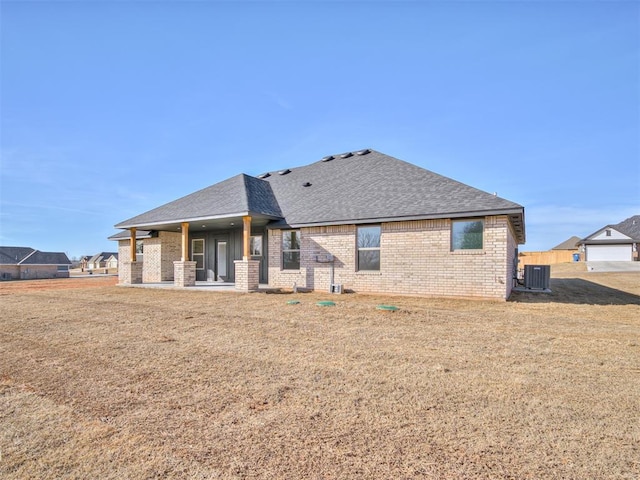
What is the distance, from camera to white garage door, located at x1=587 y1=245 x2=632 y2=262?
133 ft

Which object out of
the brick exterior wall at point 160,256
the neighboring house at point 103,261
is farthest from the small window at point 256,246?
the neighboring house at point 103,261

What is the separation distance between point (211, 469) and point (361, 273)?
36.5ft

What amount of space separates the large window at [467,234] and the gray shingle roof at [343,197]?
0.57 meters

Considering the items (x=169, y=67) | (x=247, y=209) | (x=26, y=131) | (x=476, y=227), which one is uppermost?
(x=169, y=67)

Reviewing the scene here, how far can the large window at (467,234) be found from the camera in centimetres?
1124

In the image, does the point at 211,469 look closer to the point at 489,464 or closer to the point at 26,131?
the point at 489,464

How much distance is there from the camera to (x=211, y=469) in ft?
7.61

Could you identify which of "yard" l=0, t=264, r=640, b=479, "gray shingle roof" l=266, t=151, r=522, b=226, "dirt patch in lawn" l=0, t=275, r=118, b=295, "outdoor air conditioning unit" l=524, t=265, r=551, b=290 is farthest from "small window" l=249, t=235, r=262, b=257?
"outdoor air conditioning unit" l=524, t=265, r=551, b=290

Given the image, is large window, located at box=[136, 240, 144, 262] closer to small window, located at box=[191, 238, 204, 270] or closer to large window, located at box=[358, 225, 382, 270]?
small window, located at box=[191, 238, 204, 270]

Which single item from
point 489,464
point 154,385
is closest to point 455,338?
point 489,464

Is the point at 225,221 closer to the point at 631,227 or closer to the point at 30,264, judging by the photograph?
the point at 631,227

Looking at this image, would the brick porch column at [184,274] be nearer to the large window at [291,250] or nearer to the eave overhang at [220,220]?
the eave overhang at [220,220]

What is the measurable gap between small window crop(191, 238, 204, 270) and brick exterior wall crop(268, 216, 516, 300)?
6.37 meters

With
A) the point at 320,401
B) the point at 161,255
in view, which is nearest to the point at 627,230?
the point at 161,255
